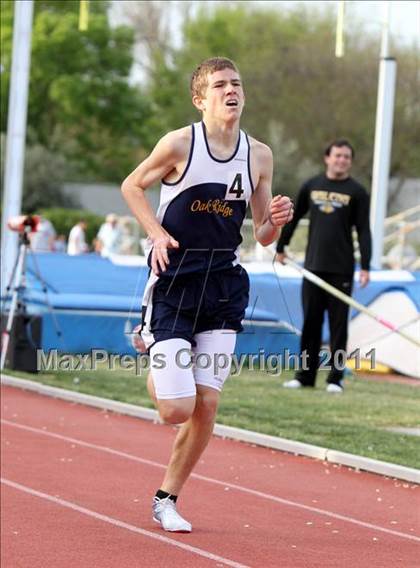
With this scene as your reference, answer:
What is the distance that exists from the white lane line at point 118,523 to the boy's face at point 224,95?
189 cm

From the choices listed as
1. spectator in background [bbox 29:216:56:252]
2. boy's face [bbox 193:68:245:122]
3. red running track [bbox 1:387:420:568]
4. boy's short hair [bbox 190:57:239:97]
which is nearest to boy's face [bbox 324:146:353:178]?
red running track [bbox 1:387:420:568]

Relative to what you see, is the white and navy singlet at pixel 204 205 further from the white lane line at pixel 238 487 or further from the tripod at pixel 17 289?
the tripod at pixel 17 289

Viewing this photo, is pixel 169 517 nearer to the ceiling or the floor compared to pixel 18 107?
nearer to the floor

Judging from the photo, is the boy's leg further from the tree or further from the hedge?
the tree

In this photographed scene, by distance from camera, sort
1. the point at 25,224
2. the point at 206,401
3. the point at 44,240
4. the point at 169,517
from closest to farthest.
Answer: the point at 206,401 → the point at 169,517 → the point at 25,224 → the point at 44,240

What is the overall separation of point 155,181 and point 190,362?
83 centimetres

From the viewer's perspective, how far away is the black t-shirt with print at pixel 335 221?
41.8 ft

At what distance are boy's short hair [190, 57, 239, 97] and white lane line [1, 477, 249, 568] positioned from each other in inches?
79.0

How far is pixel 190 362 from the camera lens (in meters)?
6.21

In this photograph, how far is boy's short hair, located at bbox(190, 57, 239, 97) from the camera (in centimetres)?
588

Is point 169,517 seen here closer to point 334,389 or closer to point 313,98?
point 334,389

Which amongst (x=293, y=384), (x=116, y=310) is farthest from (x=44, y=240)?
(x=293, y=384)

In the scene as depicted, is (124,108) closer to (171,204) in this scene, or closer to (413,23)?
Answer: (413,23)

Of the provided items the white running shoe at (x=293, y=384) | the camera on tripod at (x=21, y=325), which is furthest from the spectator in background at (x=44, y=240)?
the white running shoe at (x=293, y=384)
